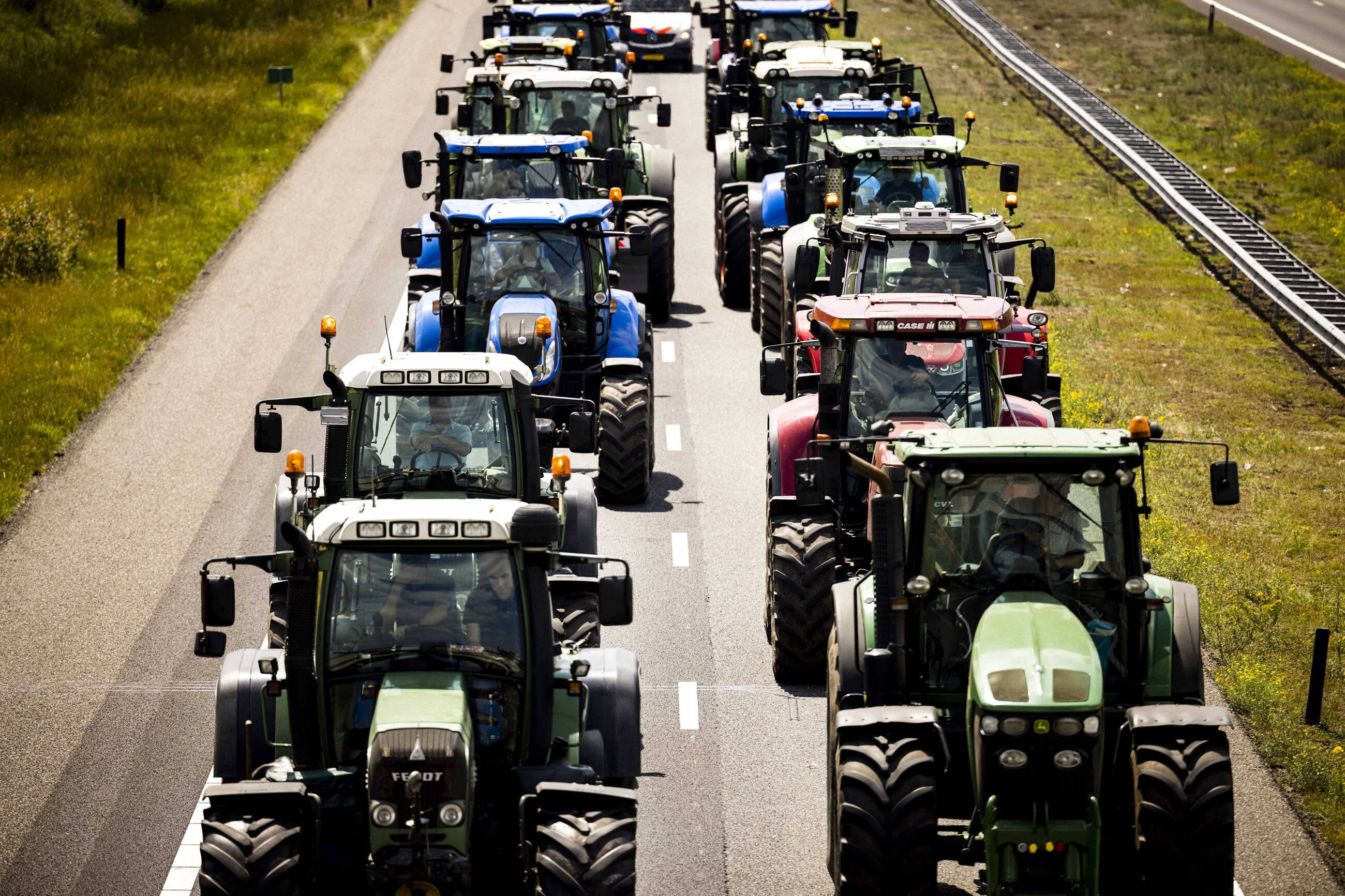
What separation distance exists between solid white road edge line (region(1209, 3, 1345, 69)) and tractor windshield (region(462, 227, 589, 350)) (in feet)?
110

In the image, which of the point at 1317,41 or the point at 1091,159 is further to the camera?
the point at 1317,41

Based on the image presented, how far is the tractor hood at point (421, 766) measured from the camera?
8883 millimetres

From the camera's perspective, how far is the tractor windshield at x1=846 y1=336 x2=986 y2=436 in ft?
44.1

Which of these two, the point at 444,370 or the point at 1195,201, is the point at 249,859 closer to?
the point at 444,370

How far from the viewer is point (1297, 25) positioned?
5156 centimetres

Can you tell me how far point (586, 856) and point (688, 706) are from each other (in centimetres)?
482

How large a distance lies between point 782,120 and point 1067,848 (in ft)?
59.2

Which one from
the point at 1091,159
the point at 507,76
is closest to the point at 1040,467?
the point at 507,76

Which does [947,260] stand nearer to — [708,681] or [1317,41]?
[708,681]

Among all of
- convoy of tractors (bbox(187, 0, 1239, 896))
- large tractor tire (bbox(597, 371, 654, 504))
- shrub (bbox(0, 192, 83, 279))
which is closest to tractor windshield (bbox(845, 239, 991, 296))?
large tractor tire (bbox(597, 371, 654, 504))

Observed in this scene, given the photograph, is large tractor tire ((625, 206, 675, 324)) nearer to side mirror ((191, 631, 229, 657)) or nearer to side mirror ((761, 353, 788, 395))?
side mirror ((761, 353, 788, 395))

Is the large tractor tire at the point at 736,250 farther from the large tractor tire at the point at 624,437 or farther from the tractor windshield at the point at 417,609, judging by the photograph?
the tractor windshield at the point at 417,609

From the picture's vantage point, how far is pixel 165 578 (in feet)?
54.4

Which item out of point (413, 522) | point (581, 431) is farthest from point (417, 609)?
point (581, 431)
